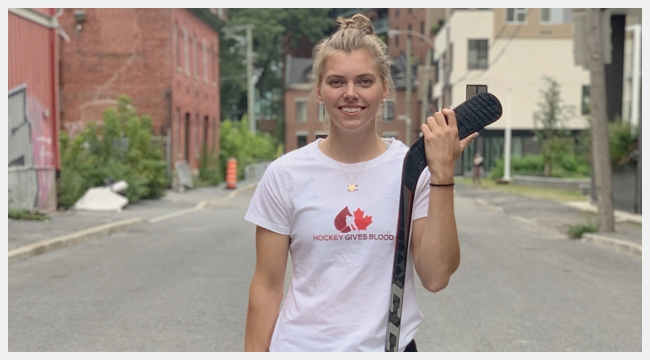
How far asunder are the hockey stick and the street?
0.18 m

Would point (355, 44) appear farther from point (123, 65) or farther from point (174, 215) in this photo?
point (123, 65)

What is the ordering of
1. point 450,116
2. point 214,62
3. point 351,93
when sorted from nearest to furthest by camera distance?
point 450,116 → point 351,93 → point 214,62

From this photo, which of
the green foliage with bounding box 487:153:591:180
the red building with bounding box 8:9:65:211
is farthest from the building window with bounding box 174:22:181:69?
the green foliage with bounding box 487:153:591:180

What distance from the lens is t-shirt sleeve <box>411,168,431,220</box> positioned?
8.52 feet

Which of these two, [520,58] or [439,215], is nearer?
[439,215]

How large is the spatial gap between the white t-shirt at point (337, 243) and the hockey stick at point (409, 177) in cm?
4

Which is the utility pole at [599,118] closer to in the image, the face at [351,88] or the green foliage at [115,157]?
the green foliage at [115,157]

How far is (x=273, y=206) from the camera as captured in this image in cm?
273

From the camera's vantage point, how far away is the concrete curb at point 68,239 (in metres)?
12.9

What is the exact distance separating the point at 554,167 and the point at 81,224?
31.9 meters

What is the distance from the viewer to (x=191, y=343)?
7.10 m

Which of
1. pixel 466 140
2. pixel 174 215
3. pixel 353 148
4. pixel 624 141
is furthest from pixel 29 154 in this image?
pixel 466 140

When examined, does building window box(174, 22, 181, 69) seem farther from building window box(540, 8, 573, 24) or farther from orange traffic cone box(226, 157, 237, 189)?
building window box(540, 8, 573, 24)
